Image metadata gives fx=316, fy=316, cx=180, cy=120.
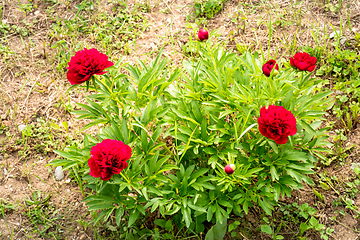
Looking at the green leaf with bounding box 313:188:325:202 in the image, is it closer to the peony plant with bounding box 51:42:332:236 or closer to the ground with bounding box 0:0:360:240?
the ground with bounding box 0:0:360:240

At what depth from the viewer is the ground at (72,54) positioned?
236 cm

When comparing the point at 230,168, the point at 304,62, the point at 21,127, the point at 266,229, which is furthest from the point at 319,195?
the point at 21,127

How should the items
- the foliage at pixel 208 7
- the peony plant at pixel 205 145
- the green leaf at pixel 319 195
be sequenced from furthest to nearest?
the foliage at pixel 208 7, the green leaf at pixel 319 195, the peony plant at pixel 205 145

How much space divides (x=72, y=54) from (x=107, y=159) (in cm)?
212

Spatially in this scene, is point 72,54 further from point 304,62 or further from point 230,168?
point 304,62

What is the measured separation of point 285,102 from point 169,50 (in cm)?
177

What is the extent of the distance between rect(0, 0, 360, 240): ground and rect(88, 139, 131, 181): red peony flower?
3.09 ft

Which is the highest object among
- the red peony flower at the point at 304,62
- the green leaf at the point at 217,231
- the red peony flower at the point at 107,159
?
the red peony flower at the point at 304,62

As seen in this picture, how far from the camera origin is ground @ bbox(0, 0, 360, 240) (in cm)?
236

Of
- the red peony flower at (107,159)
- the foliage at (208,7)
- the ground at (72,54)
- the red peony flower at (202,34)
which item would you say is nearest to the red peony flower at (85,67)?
the red peony flower at (107,159)

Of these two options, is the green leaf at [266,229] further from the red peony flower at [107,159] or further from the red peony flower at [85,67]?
the red peony flower at [85,67]

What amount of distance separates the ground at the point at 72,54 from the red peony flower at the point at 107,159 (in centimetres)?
94

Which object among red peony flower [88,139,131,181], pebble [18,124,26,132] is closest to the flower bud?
red peony flower [88,139,131,181]

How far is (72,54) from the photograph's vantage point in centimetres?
329
